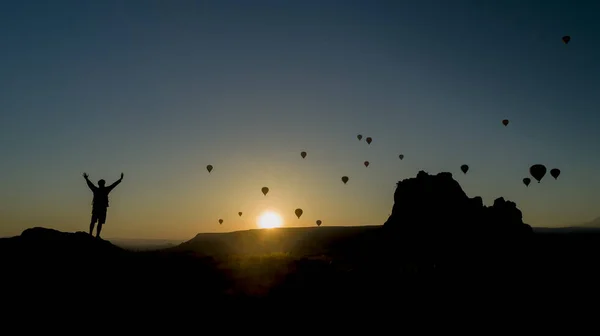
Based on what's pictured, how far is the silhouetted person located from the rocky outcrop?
166 feet

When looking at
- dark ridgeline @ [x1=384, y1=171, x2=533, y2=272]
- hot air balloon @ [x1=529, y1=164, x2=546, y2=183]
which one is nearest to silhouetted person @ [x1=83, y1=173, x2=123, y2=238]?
dark ridgeline @ [x1=384, y1=171, x2=533, y2=272]

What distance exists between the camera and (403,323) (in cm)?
1473

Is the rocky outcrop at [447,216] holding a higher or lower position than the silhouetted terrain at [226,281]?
higher

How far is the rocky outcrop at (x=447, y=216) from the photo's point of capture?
6097 cm

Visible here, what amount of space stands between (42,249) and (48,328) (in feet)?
18.9

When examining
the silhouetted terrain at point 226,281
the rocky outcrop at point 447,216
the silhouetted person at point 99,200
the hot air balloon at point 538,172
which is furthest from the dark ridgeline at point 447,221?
the silhouetted person at point 99,200

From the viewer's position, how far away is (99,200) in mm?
21312

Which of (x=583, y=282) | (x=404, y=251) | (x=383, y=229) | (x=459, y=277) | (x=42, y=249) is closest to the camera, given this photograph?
(x=42, y=249)

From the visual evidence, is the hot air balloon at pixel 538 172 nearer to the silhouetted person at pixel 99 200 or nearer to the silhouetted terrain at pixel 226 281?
the silhouetted terrain at pixel 226 281

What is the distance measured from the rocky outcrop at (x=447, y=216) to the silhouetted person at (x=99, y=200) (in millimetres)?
50679

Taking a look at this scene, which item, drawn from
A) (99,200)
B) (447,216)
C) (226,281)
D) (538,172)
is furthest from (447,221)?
(99,200)

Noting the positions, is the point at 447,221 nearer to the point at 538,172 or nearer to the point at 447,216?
the point at 447,216

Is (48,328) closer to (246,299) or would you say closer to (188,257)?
(246,299)

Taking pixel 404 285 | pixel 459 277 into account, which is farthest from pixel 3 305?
pixel 459 277
